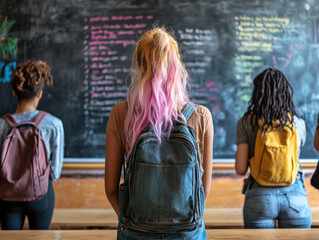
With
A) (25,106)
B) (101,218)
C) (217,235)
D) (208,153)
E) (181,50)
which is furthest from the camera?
(181,50)

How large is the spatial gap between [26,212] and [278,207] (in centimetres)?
138

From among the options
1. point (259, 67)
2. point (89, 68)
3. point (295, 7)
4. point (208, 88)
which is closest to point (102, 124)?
point (89, 68)

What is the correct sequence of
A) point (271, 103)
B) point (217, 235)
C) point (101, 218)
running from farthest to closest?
point (101, 218) < point (271, 103) < point (217, 235)

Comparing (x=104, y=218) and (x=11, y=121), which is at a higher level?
(x=11, y=121)

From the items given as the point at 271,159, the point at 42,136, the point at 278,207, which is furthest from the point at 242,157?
the point at 42,136

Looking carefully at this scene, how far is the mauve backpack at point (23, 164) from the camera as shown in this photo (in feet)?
6.64

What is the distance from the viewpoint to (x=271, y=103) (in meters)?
2.02

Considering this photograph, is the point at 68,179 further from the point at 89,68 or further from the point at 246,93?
the point at 246,93

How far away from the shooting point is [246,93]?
328 centimetres

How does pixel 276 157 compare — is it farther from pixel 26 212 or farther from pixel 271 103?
pixel 26 212

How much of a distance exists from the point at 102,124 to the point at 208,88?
99 cm

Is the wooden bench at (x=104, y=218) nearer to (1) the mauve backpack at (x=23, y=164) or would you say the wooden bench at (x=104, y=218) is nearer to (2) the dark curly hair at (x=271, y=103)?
(1) the mauve backpack at (x=23, y=164)

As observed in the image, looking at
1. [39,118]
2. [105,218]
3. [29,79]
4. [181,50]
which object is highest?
[181,50]

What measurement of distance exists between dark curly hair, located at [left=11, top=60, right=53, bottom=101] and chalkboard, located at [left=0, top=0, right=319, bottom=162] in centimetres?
106
